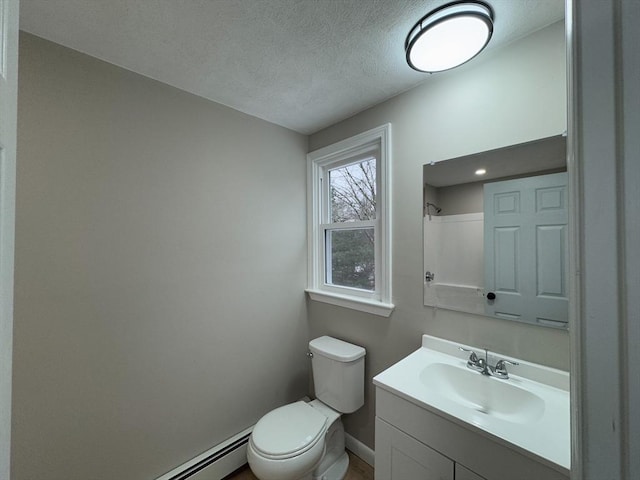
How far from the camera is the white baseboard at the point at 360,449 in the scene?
1660mm

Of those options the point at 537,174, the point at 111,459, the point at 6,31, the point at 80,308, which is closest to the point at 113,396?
the point at 111,459

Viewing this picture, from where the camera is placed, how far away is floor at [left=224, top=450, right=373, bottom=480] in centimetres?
157

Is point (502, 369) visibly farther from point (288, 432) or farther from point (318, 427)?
point (288, 432)

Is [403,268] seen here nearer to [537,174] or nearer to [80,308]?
[537,174]

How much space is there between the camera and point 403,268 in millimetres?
1533

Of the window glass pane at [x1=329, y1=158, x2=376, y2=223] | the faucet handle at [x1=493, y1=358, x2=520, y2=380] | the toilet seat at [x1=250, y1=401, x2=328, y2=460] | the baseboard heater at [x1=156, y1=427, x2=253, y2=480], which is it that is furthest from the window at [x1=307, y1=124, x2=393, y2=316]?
the baseboard heater at [x1=156, y1=427, x2=253, y2=480]

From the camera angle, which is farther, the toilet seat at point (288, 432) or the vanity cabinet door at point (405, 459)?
the toilet seat at point (288, 432)

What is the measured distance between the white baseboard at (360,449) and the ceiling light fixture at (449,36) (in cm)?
227

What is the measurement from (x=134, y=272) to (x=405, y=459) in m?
1.53

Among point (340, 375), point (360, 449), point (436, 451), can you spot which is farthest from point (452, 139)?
point (360, 449)

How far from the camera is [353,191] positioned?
193cm

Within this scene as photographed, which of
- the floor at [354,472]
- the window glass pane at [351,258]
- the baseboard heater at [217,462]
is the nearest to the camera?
the baseboard heater at [217,462]

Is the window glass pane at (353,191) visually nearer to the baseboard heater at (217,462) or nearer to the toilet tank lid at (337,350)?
the toilet tank lid at (337,350)

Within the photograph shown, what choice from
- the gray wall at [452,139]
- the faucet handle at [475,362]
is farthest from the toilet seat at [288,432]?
the faucet handle at [475,362]
